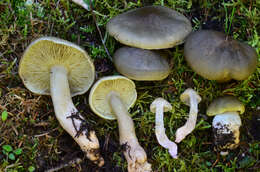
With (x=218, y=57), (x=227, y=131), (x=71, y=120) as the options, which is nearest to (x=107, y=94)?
(x=71, y=120)

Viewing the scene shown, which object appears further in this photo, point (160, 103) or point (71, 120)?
point (160, 103)

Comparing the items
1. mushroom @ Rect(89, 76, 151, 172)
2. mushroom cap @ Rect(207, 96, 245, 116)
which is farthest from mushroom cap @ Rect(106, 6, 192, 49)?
mushroom cap @ Rect(207, 96, 245, 116)

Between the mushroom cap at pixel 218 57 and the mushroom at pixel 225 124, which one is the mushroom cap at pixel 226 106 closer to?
the mushroom at pixel 225 124

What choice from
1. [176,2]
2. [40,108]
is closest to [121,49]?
[176,2]

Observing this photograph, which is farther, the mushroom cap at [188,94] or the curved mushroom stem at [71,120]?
the mushroom cap at [188,94]

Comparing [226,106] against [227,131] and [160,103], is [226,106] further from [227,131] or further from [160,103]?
[160,103]

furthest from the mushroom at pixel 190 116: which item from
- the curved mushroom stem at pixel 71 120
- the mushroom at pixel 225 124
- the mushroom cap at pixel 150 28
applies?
the curved mushroom stem at pixel 71 120

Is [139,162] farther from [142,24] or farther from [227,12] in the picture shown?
[227,12]
